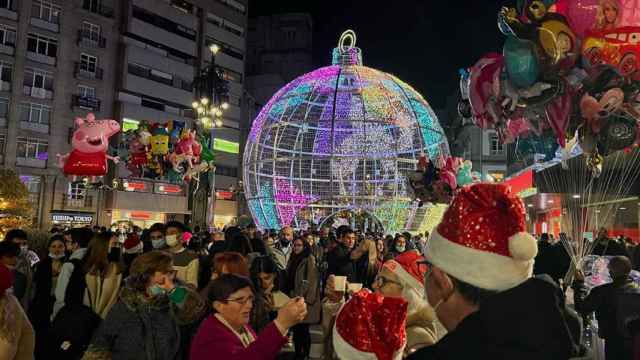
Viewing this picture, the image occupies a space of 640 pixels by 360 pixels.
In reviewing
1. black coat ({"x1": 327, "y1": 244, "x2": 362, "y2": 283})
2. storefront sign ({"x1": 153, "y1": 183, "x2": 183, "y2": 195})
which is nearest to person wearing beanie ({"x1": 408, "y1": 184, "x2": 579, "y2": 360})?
black coat ({"x1": 327, "y1": 244, "x2": 362, "y2": 283})

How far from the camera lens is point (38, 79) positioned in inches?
1367

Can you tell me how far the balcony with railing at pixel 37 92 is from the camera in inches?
1339

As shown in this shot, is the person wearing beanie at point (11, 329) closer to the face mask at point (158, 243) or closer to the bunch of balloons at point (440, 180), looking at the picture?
the face mask at point (158, 243)

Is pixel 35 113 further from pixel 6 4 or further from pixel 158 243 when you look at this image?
pixel 158 243

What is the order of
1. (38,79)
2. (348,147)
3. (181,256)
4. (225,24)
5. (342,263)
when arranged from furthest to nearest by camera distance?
1. (225,24)
2. (38,79)
3. (348,147)
4. (342,263)
5. (181,256)

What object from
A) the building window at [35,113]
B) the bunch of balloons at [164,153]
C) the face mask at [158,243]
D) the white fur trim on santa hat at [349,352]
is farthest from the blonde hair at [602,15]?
the building window at [35,113]

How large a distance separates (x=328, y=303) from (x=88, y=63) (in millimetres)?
38043

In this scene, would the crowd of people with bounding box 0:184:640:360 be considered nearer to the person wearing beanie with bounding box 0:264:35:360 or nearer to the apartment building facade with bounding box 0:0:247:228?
the person wearing beanie with bounding box 0:264:35:360

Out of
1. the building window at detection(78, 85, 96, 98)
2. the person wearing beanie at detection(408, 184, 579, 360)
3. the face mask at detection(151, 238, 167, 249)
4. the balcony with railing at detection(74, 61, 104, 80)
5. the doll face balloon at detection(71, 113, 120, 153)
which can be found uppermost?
the balcony with railing at detection(74, 61, 104, 80)

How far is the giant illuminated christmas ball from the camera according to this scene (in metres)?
17.7

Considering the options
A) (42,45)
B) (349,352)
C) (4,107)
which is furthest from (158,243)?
(42,45)

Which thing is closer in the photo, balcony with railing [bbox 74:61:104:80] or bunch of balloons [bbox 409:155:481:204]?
bunch of balloons [bbox 409:155:481:204]

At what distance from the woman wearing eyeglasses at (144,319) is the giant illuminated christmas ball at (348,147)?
13878mm

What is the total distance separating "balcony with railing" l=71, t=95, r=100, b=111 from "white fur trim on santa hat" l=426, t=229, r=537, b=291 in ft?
129
